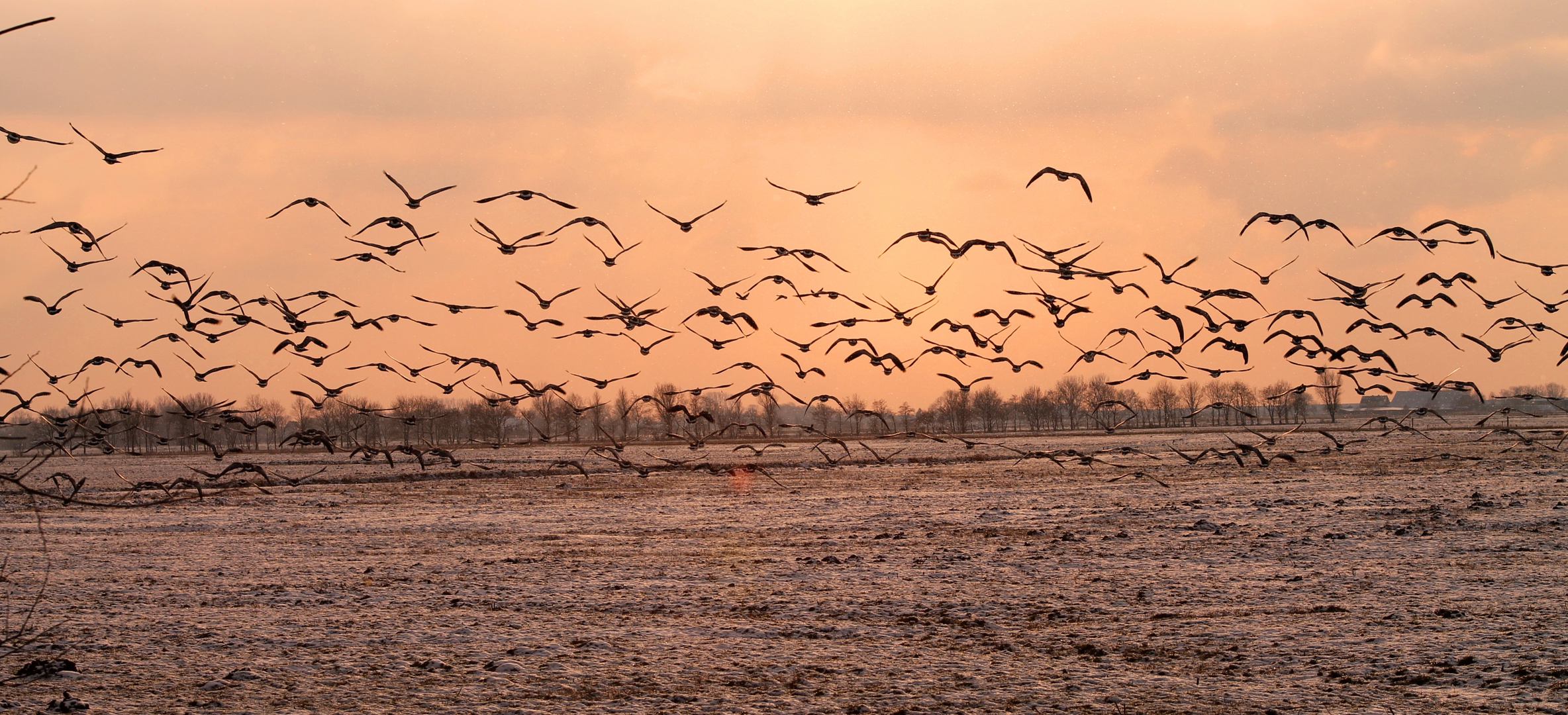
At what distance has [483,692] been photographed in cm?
988

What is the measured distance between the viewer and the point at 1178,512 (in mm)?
23344

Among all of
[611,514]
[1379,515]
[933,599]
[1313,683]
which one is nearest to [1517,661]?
[1313,683]

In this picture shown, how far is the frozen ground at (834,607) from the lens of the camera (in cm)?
971

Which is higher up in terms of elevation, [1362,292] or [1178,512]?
[1362,292]

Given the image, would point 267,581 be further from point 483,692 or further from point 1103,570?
point 1103,570

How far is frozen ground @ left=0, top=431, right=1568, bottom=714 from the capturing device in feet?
31.9

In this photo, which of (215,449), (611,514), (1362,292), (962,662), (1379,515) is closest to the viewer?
(215,449)

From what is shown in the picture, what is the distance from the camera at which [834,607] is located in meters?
13.5

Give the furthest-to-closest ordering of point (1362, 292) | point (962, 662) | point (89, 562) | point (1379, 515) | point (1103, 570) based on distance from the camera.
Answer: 1. point (1379, 515)
2. point (89, 562)
3. point (1103, 570)
4. point (962, 662)
5. point (1362, 292)

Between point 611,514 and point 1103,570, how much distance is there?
46.4 feet

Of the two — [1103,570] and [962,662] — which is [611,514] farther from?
[962,662]

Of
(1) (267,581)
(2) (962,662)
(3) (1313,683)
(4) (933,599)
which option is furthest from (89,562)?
(3) (1313,683)

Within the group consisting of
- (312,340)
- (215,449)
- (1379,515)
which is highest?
(312,340)

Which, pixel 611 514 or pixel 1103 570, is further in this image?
pixel 611 514
